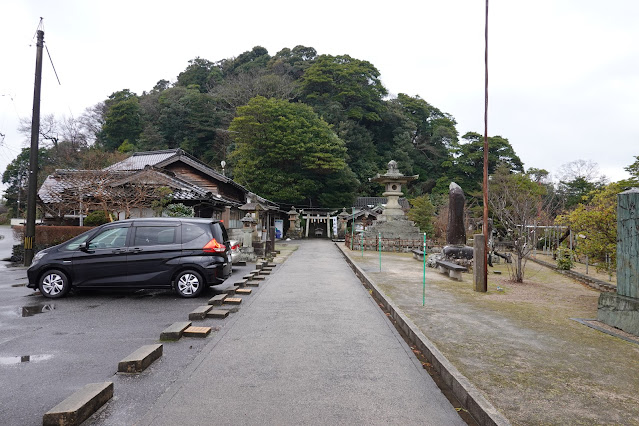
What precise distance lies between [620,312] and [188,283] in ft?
26.0

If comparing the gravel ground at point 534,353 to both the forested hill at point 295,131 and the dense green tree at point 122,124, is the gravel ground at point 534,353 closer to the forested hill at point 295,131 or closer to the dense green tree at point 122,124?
the forested hill at point 295,131

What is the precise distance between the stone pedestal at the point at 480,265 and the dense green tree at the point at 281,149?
2935 cm

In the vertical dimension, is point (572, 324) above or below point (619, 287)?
below

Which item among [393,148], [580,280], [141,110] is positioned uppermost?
[141,110]

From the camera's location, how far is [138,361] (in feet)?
13.4

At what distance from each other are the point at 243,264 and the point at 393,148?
3920 centimetres

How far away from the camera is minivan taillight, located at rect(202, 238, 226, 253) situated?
821 cm

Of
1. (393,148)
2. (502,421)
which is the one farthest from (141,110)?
(502,421)

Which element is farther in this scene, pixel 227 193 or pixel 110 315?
pixel 227 193

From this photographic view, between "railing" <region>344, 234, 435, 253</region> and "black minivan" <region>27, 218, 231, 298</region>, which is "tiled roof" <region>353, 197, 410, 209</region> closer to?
"railing" <region>344, 234, 435, 253</region>

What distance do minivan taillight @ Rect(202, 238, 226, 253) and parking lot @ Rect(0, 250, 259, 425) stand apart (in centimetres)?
105

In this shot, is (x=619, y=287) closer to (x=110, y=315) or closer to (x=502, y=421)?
(x=502, y=421)

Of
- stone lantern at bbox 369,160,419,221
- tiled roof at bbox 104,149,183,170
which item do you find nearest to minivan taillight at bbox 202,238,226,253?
stone lantern at bbox 369,160,419,221

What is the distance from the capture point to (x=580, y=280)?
12.4 meters
